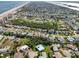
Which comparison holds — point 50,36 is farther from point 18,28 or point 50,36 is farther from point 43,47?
point 18,28

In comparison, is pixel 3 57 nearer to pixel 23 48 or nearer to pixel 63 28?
pixel 23 48

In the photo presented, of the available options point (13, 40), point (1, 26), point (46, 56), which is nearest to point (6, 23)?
point (1, 26)

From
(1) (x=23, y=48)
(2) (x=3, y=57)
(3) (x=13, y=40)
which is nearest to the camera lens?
(2) (x=3, y=57)

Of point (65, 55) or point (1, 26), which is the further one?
point (1, 26)

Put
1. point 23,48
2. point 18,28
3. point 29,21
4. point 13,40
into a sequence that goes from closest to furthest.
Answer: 1. point 23,48
2. point 13,40
3. point 18,28
4. point 29,21

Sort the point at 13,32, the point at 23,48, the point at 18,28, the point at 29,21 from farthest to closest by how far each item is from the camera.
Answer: the point at 29,21, the point at 18,28, the point at 13,32, the point at 23,48

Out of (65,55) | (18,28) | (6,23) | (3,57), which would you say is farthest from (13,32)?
(65,55)

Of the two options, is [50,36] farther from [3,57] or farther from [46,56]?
[3,57]

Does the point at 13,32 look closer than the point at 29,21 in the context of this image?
Yes

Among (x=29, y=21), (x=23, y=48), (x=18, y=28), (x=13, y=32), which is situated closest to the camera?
(x=23, y=48)
